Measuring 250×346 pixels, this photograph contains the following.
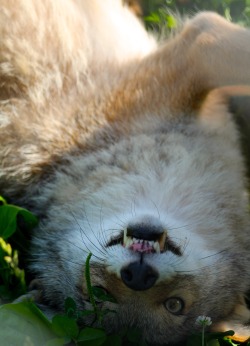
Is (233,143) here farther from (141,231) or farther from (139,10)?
(139,10)

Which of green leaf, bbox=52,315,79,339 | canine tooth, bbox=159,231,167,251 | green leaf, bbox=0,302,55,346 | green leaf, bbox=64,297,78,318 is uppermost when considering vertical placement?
canine tooth, bbox=159,231,167,251

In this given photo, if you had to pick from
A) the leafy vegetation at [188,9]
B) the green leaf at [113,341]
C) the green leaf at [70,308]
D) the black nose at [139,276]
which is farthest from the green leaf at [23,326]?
the leafy vegetation at [188,9]

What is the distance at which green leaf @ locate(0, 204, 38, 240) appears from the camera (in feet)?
13.2

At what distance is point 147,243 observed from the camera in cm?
349

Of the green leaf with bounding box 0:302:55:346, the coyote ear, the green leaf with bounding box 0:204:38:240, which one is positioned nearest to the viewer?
the green leaf with bounding box 0:302:55:346

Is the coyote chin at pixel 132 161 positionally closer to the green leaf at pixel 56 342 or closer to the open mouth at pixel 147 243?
the open mouth at pixel 147 243

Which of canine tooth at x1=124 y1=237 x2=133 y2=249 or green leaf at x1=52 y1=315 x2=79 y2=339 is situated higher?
canine tooth at x1=124 y1=237 x2=133 y2=249

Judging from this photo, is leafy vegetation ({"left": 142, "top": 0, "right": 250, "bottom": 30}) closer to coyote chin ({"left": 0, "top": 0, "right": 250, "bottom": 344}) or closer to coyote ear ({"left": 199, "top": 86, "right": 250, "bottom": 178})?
coyote chin ({"left": 0, "top": 0, "right": 250, "bottom": 344})

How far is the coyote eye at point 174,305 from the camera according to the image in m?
3.59

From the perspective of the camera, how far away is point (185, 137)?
421 cm

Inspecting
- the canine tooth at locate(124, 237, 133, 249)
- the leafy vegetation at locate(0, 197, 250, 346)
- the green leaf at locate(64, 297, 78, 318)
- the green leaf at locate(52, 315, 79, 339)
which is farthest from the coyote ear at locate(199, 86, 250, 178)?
the green leaf at locate(52, 315, 79, 339)

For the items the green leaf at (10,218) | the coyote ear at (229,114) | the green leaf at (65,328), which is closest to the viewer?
the green leaf at (65,328)

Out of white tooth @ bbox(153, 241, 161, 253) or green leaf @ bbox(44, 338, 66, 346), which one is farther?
white tooth @ bbox(153, 241, 161, 253)

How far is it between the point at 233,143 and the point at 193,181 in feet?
1.63
